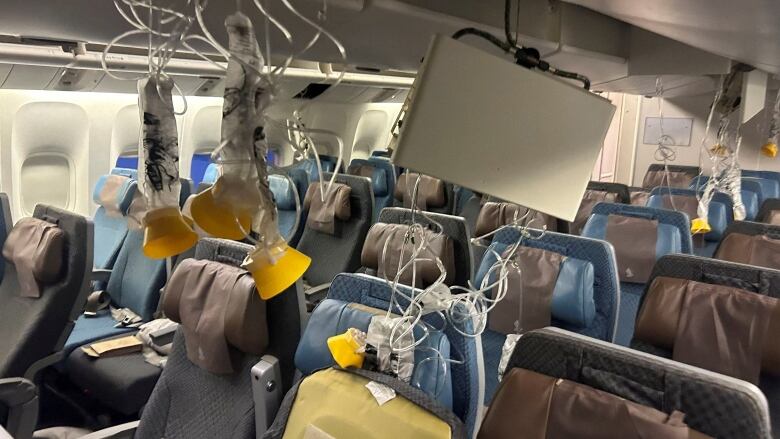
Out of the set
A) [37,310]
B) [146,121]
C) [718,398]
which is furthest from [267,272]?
[37,310]

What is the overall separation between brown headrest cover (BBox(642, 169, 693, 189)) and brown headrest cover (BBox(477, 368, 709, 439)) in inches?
197

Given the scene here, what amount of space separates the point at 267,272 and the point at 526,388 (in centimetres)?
64

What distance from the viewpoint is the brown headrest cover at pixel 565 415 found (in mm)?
1100

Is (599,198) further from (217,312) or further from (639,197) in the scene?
(217,312)

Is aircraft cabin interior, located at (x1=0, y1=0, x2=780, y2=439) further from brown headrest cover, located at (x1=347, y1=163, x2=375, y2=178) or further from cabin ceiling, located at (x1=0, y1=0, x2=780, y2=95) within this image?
brown headrest cover, located at (x1=347, y1=163, x2=375, y2=178)

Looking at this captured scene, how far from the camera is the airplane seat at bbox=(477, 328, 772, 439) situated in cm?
108

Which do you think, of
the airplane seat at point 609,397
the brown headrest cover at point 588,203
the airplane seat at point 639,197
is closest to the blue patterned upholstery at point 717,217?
the airplane seat at point 639,197

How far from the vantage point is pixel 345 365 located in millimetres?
1499

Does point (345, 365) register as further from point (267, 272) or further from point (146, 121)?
point (146, 121)

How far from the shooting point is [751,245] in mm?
2555

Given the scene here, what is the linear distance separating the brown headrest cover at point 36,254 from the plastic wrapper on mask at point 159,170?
1.75 metres

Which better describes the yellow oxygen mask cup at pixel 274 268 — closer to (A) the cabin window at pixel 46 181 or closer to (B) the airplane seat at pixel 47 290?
(B) the airplane seat at pixel 47 290

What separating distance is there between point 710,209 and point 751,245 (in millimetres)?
1398

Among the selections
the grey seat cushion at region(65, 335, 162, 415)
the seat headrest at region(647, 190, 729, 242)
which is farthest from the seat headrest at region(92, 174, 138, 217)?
the seat headrest at region(647, 190, 729, 242)
